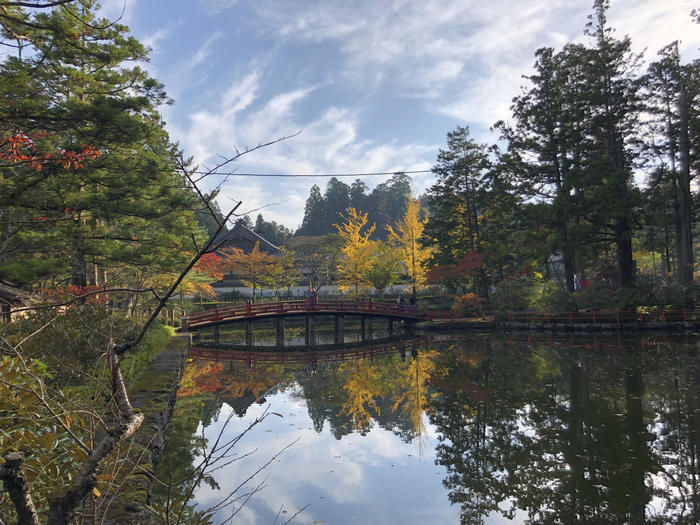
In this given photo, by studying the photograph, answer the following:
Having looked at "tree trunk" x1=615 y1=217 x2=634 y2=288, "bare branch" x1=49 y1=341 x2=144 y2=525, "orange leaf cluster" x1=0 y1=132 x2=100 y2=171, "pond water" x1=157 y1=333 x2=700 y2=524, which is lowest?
"pond water" x1=157 y1=333 x2=700 y2=524

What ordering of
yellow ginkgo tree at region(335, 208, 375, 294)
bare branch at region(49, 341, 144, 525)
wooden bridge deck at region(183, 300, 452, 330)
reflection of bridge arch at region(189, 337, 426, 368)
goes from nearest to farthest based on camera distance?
bare branch at region(49, 341, 144, 525)
reflection of bridge arch at region(189, 337, 426, 368)
wooden bridge deck at region(183, 300, 452, 330)
yellow ginkgo tree at region(335, 208, 375, 294)

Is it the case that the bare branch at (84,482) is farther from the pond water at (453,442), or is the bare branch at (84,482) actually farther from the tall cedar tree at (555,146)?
the tall cedar tree at (555,146)

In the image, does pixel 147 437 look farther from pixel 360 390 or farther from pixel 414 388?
pixel 414 388

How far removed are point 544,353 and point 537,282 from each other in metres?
11.3

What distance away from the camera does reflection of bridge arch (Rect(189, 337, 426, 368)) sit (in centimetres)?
1692

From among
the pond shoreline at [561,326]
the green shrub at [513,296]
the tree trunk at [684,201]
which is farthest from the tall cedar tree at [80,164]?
the tree trunk at [684,201]

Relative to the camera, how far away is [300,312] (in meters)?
23.8

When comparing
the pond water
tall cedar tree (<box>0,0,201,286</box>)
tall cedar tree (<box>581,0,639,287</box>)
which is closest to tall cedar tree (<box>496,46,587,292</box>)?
tall cedar tree (<box>581,0,639,287</box>)

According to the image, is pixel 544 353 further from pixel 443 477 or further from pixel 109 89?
pixel 109 89

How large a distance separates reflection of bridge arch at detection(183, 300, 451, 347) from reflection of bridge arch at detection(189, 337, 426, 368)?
184 centimetres

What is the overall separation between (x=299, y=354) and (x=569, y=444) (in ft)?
43.6

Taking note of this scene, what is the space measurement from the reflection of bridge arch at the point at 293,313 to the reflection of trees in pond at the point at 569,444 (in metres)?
12.6

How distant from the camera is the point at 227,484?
6016mm

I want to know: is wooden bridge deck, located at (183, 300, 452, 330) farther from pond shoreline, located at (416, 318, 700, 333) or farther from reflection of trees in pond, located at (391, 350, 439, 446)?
reflection of trees in pond, located at (391, 350, 439, 446)
